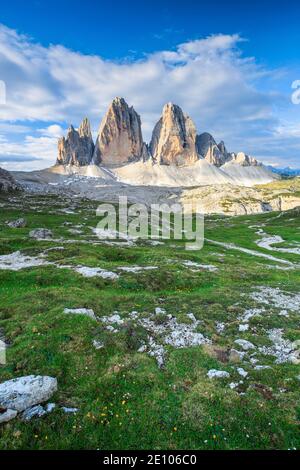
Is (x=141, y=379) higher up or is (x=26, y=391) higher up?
(x=26, y=391)

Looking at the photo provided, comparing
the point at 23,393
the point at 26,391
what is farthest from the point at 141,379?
the point at 23,393

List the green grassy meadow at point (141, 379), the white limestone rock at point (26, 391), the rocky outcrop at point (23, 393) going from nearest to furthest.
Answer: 1. the green grassy meadow at point (141, 379)
2. the rocky outcrop at point (23, 393)
3. the white limestone rock at point (26, 391)

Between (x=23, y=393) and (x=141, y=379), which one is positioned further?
(x=141, y=379)

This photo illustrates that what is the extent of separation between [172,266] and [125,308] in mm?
17811

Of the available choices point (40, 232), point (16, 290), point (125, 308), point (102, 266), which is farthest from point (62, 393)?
point (40, 232)

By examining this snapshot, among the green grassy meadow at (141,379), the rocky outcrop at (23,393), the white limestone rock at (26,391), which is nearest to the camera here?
the green grassy meadow at (141,379)

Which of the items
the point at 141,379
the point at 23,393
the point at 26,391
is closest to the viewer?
the point at 23,393

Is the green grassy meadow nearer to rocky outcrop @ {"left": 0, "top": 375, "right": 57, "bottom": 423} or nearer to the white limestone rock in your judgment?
rocky outcrop @ {"left": 0, "top": 375, "right": 57, "bottom": 423}

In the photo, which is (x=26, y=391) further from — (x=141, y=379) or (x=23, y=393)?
(x=141, y=379)

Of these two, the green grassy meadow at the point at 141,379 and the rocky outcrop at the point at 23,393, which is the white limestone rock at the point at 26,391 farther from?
the green grassy meadow at the point at 141,379

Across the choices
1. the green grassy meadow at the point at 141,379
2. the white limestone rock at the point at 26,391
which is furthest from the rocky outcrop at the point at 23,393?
the green grassy meadow at the point at 141,379

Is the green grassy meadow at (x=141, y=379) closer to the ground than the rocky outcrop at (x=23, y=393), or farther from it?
closer to the ground

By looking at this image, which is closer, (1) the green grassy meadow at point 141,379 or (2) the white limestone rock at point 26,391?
(1) the green grassy meadow at point 141,379

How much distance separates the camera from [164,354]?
718 inches
